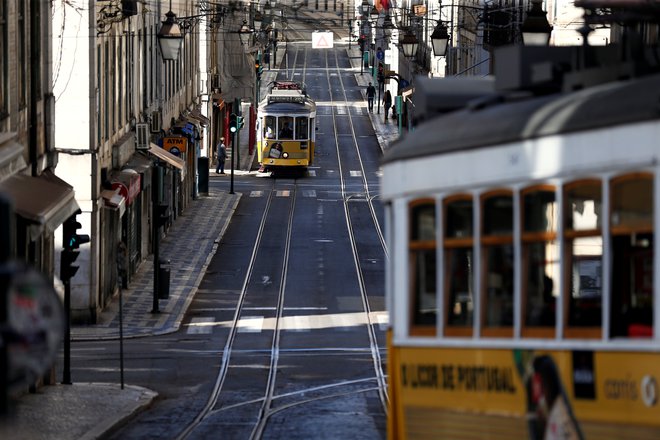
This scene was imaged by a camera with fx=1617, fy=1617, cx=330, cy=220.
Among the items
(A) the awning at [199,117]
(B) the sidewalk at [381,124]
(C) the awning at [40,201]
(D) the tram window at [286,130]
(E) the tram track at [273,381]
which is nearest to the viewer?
(C) the awning at [40,201]

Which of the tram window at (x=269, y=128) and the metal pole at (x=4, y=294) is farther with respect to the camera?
the tram window at (x=269, y=128)

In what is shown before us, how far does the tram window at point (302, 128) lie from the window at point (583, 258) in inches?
2216

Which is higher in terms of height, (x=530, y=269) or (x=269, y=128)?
(x=530, y=269)

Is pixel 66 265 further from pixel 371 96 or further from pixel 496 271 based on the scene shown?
pixel 371 96

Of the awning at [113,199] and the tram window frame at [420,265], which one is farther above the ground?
the tram window frame at [420,265]

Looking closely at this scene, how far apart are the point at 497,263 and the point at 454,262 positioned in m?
0.52

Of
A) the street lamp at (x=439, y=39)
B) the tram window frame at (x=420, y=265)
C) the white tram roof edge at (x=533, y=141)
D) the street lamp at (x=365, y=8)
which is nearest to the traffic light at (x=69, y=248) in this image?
the white tram roof edge at (x=533, y=141)

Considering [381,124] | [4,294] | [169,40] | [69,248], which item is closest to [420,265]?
[4,294]

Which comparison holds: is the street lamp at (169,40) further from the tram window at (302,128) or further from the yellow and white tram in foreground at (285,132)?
the tram window at (302,128)

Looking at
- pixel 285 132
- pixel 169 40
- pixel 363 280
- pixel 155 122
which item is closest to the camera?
pixel 169 40

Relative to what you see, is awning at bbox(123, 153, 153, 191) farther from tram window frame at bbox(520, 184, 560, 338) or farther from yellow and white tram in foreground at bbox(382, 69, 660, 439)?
tram window frame at bbox(520, 184, 560, 338)

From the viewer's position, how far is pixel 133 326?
111 feet

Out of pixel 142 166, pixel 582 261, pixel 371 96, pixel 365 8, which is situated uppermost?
pixel 365 8

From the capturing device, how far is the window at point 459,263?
1038cm
